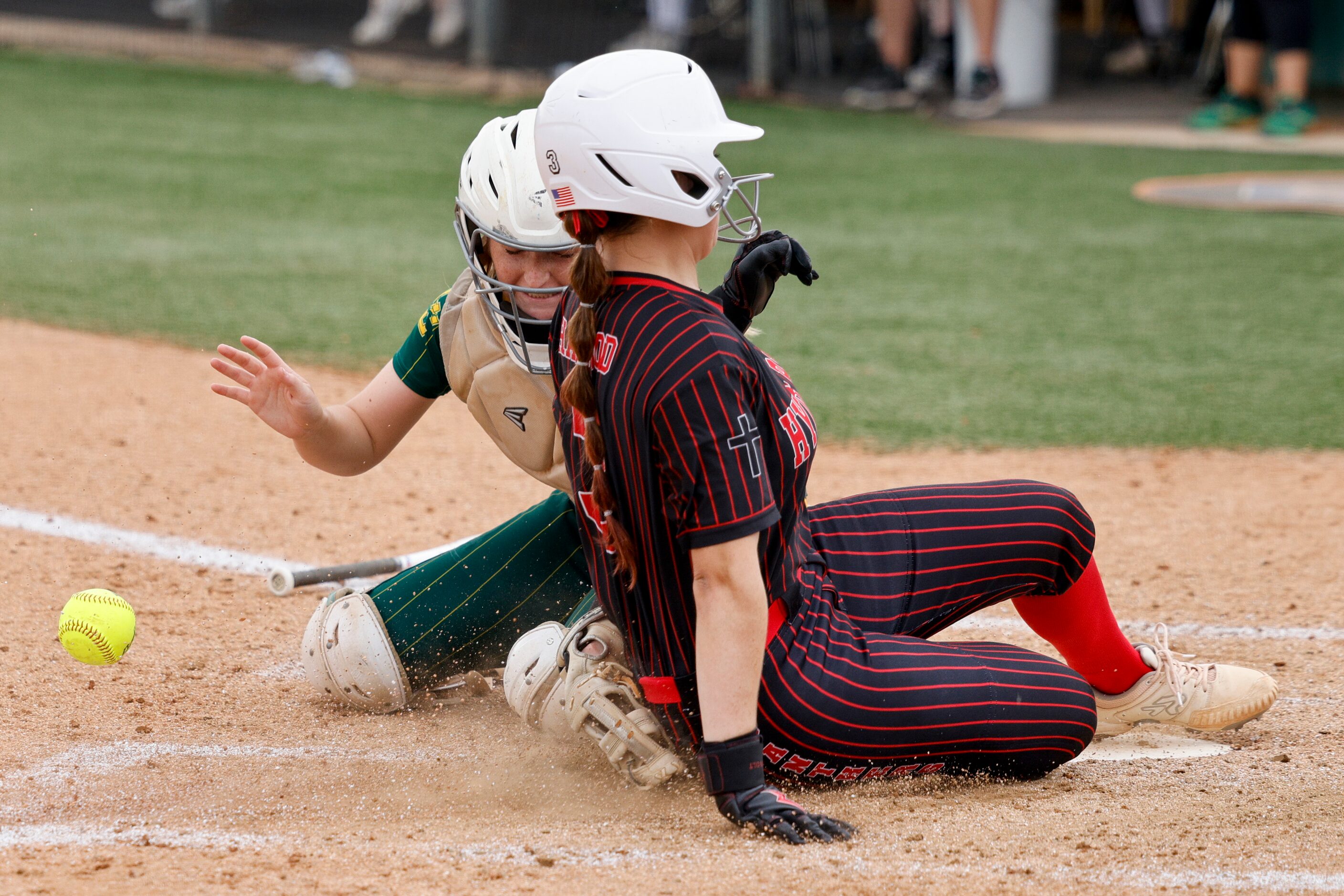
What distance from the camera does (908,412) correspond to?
225 inches

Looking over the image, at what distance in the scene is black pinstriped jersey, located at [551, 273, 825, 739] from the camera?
7.58ft

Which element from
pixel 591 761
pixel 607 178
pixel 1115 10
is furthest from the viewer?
pixel 1115 10

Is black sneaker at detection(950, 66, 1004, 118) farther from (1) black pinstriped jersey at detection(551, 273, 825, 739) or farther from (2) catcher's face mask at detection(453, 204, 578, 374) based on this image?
(1) black pinstriped jersey at detection(551, 273, 825, 739)

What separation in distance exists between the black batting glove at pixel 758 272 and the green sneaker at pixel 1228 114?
9714mm

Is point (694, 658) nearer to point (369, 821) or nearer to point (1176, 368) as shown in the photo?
point (369, 821)

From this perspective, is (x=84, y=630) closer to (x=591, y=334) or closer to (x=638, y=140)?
(x=591, y=334)

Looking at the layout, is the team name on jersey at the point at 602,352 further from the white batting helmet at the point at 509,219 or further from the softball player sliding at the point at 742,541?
the white batting helmet at the point at 509,219

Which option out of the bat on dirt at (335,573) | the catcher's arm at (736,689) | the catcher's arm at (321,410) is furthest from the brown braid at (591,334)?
the bat on dirt at (335,573)

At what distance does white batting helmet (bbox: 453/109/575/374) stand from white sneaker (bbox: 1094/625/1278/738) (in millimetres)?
1386

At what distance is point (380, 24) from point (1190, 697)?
12747 millimetres

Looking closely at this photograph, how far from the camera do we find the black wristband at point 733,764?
2.39 metres

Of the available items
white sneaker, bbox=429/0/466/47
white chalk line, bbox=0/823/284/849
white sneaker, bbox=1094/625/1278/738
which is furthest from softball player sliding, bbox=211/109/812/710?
white sneaker, bbox=429/0/466/47

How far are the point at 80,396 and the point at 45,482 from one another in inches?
34.6

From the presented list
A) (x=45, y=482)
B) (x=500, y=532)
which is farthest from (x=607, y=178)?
(x=45, y=482)
